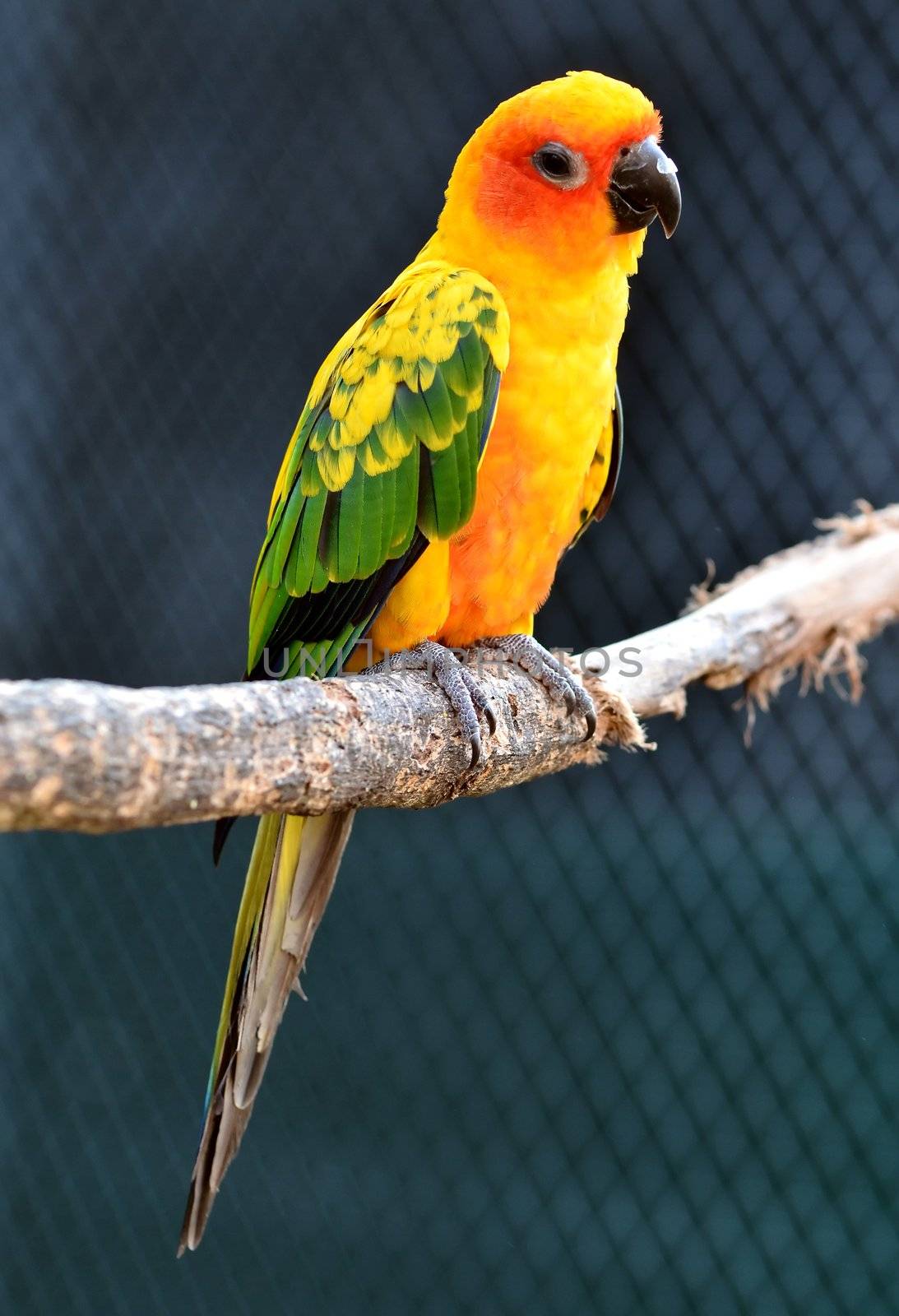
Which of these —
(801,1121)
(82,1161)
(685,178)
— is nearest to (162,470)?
(685,178)

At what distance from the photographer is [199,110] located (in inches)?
104

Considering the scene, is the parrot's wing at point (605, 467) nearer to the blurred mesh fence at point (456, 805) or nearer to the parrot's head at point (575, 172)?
the parrot's head at point (575, 172)

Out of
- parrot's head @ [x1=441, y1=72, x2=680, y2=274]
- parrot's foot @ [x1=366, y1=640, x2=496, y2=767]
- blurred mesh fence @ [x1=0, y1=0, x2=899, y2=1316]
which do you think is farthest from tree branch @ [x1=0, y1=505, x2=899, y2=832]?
blurred mesh fence @ [x1=0, y1=0, x2=899, y2=1316]

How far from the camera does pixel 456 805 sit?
2613mm

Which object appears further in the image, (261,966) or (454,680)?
(261,966)

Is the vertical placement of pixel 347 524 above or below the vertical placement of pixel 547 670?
above

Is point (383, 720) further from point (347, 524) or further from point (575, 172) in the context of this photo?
point (575, 172)

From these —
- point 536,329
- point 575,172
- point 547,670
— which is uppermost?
point 575,172

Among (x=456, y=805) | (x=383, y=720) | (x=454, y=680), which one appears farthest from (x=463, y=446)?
(x=456, y=805)

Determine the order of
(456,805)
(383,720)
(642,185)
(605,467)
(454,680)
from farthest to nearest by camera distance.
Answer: (456,805) → (605,467) → (642,185) → (454,680) → (383,720)

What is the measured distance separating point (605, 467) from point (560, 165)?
35cm

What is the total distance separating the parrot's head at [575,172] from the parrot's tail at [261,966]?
629mm

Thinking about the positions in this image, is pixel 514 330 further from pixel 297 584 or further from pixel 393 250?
pixel 393 250

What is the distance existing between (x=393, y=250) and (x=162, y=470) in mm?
661
